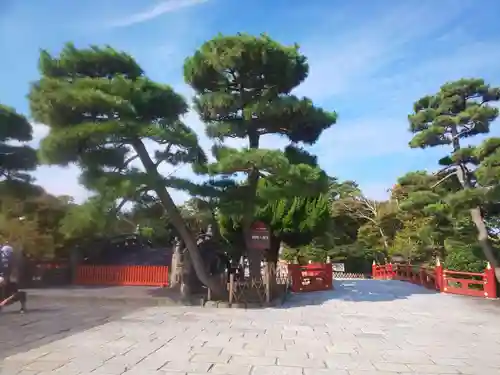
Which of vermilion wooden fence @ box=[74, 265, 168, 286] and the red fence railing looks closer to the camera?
the red fence railing

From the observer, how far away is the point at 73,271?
17.1 metres

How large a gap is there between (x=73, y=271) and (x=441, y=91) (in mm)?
15789

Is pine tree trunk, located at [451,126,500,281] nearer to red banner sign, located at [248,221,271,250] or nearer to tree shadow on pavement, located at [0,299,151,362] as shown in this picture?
red banner sign, located at [248,221,271,250]

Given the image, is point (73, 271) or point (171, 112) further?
point (73, 271)

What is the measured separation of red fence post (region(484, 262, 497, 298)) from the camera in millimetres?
14586

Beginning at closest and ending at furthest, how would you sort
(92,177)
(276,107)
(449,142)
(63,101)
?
1. (63,101)
2. (92,177)
3. (276,107)
4. (449,142)

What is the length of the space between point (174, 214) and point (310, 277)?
6755 mm

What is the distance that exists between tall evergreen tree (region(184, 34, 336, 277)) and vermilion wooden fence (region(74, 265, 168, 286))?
5.54 metres

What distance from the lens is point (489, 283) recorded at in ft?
48.3

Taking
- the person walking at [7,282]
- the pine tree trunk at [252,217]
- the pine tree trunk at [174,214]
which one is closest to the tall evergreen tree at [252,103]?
the pine tree trunk at [252,217]

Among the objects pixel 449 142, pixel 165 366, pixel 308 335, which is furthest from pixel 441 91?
pixel 165 366

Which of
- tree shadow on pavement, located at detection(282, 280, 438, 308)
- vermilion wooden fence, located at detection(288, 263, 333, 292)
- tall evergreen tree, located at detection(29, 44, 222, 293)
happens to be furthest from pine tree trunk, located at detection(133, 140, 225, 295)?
vermilion wooden fence, located at detection(288, 263, 333, 292)

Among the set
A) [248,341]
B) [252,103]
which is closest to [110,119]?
[252,103]

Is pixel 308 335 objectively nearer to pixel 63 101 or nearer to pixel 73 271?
pixel 63 101
